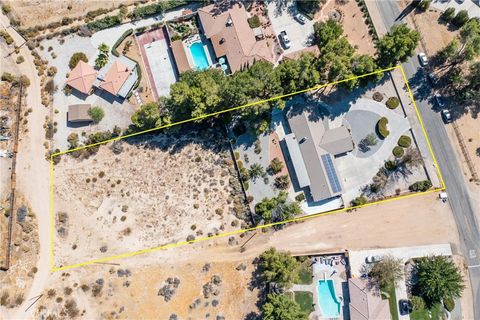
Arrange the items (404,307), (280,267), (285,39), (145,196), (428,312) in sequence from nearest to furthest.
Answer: (280,267) → (428,312) → (404,307) → (285,39) → (145,196)

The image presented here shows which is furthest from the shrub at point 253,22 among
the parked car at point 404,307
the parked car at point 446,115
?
the parked car at point 404,307

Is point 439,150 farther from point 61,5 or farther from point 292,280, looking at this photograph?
point 61,5

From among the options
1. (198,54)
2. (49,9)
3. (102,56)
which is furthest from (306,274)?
(49,9)

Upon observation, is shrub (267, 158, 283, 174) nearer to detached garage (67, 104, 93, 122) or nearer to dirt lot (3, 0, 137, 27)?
detached garage (67, 104, 93, 122)

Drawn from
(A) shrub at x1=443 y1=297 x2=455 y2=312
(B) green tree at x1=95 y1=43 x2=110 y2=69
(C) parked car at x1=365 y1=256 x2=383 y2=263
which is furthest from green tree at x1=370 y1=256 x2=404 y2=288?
(B) green tree at x1=95 y1=43 x2=110 y2=69

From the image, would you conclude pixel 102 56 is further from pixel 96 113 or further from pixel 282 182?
pixel 282 182

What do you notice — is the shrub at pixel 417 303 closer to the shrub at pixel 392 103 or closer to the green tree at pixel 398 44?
the shrub at pixel 392 103

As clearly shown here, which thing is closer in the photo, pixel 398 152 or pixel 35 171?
pixel 398 152
